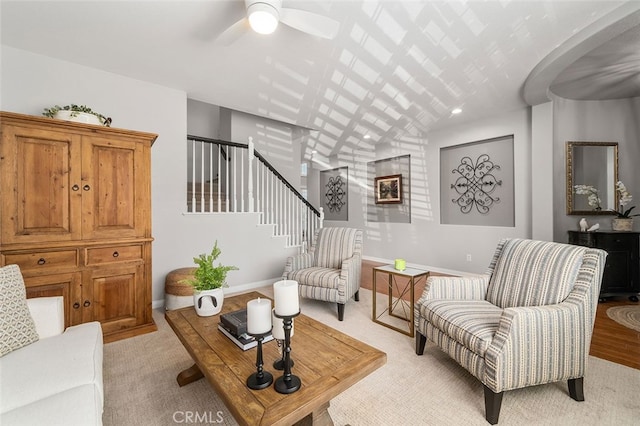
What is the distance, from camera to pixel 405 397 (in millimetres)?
1688

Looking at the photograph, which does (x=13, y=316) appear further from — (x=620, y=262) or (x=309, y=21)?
(x=620, y=262)

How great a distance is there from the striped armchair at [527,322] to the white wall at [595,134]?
2.59 metres

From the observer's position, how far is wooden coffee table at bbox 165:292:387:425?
99 cm

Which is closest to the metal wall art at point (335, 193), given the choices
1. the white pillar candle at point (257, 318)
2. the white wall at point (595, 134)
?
the white wall at point (595, 134)

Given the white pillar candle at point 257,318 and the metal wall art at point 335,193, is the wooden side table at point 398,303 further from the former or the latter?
the metal wall art at point 335,193

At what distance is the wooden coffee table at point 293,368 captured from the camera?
3.24 feet

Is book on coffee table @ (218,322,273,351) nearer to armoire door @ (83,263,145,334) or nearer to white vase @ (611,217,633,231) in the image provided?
armoire door @ (83,263,145,334)

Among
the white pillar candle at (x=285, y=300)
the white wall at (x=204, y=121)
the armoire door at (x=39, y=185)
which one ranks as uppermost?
the white wall at (x=204, y=121)

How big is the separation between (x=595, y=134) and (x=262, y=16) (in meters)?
4.69

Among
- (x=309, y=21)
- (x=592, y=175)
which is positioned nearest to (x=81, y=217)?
(x=309, y=21)

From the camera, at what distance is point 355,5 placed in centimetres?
196

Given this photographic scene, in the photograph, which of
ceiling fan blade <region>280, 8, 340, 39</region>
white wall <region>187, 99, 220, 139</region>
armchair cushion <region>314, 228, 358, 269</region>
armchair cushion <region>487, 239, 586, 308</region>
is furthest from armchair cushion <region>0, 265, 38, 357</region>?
white wall <region>187, 99, 220, 139</region>

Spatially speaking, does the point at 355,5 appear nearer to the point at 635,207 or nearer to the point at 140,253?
the point at 140,253

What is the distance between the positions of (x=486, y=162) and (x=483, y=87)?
1.51 m
